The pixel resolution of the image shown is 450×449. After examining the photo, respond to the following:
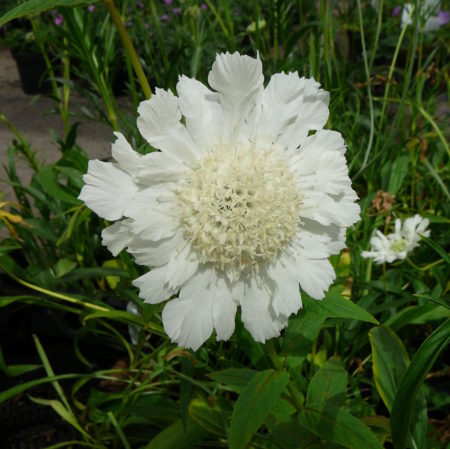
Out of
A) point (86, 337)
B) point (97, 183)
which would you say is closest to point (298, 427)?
point (97, 183)

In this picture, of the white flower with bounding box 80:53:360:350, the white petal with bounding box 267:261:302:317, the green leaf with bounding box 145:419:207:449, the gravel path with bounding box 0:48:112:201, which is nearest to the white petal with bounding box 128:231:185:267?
the white flower with bounding box 80:53:360:350

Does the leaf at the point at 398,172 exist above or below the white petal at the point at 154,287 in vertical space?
below

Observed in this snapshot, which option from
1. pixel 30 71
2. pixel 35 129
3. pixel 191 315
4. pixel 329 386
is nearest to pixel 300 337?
pixel 329 386

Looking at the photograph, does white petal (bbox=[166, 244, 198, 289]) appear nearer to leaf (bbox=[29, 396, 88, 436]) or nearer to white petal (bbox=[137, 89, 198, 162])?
white petal (bbox=[137, 89, 198, 162])

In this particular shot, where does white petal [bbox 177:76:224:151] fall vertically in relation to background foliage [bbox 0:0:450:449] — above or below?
above

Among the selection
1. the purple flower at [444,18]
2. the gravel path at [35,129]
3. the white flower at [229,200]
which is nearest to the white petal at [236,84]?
the white flower at [229,200]

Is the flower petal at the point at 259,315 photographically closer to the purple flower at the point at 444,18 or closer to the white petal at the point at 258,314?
the white petal at the point at 258,314
